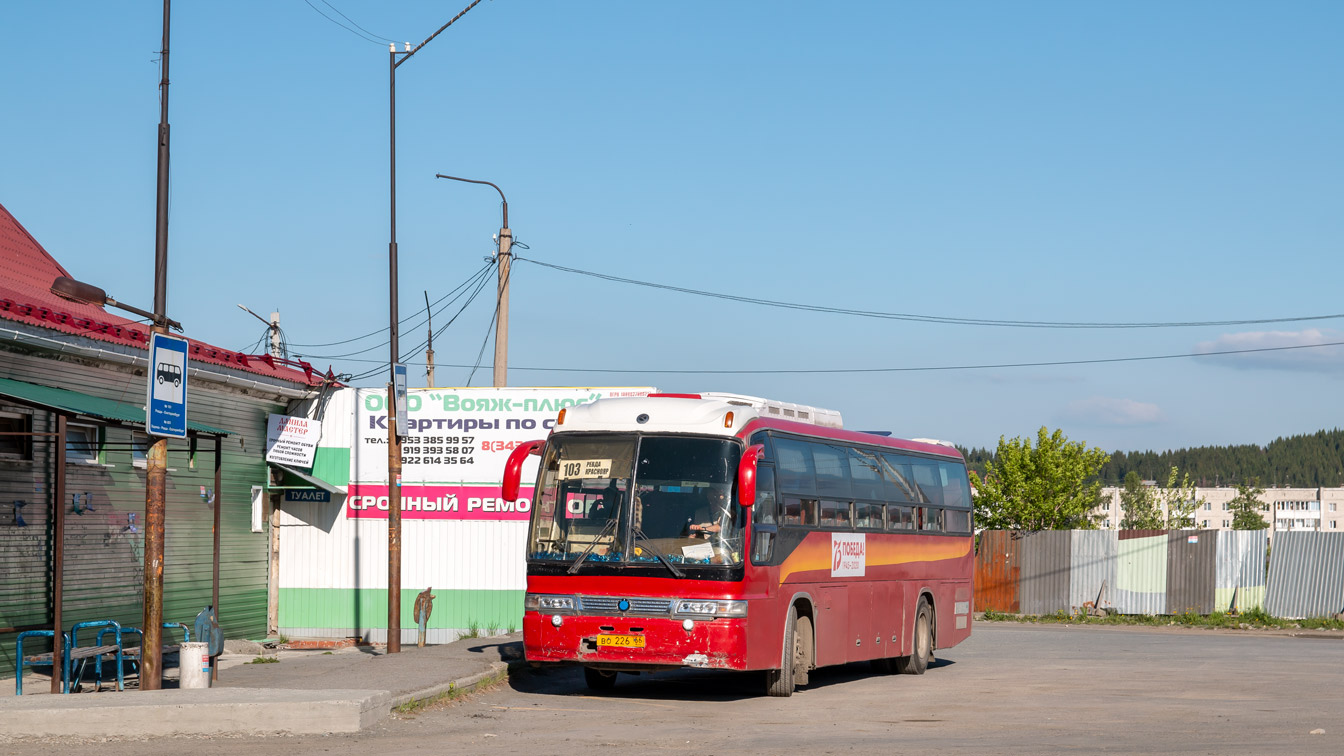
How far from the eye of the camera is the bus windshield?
1478 cm

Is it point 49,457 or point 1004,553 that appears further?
point 1004,553

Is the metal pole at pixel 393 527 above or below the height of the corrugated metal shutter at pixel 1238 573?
above

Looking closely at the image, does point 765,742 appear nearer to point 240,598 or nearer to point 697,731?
point 697,731

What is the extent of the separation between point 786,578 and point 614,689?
264cm

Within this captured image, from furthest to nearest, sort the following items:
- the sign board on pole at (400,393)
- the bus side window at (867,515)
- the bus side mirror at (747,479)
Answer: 1. the sign board on pole at (400,393)
2. the bus side window at (867,515)
3. the bus side mirror at (747,479)

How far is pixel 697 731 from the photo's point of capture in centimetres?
1280

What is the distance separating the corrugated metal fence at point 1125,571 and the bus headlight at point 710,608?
2290cm

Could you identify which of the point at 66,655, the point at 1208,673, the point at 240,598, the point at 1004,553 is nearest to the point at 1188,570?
the point at 1004,553

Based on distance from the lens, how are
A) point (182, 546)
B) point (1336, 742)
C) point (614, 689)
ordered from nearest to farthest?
point (1336, 742) < point (614, 689) < point (182, 546)

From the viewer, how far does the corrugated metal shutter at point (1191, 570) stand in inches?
1356

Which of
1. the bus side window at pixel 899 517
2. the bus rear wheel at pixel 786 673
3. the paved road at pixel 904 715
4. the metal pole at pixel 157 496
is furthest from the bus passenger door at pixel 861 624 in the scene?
the metal pole at pixel 157 496

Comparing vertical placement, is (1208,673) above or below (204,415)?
below

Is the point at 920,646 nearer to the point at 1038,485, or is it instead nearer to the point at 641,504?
the point at 641,504

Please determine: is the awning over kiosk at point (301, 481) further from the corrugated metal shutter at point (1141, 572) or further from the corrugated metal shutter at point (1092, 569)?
the corrugated metal shutter at point (1141, 572)
